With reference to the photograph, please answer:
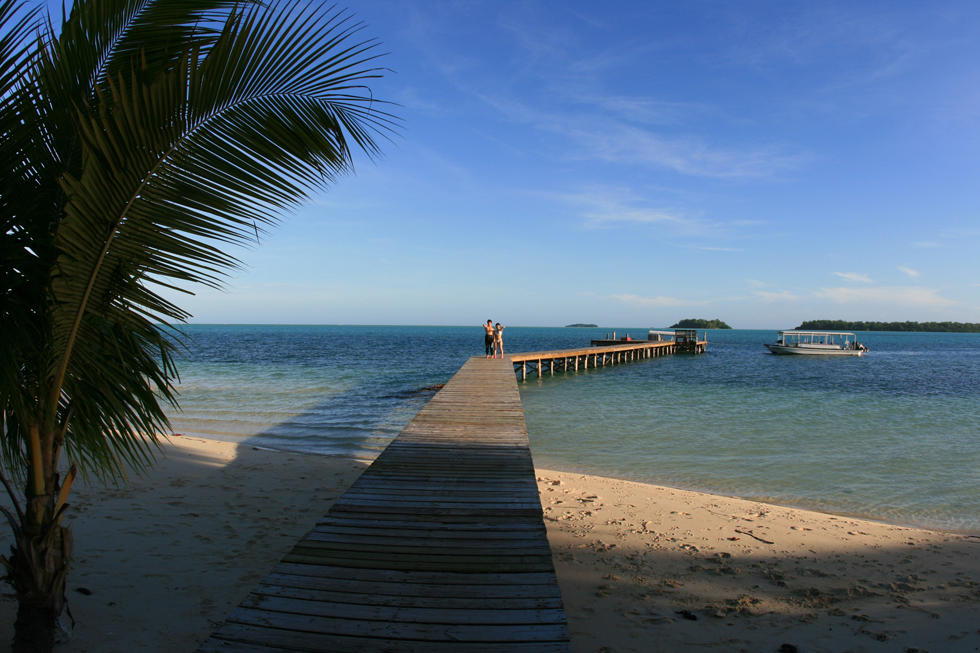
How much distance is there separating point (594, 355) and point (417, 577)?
3134 centimetres

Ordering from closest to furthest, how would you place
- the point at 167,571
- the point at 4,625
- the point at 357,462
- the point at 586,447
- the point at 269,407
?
the point at 4,625 → the point at 167,571 → the point at 357,462 → the point at 586,447 → the point at 269,407

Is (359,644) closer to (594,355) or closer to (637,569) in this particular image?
(637,569)

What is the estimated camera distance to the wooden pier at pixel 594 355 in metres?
24.5

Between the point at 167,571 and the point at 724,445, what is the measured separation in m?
9.82

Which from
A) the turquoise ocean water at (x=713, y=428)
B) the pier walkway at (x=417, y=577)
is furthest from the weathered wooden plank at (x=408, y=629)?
the turquoise ocean water at (x=713, y=428)

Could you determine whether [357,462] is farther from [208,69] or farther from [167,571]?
[208,69]

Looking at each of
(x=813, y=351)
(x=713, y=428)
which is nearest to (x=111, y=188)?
(x=713, y=428)

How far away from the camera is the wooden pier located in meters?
24.5

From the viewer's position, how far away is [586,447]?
10.6m

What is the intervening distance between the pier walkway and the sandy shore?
2.81ft

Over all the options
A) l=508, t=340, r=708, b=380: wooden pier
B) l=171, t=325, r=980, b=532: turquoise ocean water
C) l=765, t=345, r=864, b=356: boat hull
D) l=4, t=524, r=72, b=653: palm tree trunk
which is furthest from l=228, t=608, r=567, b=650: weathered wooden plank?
l=765, t=345, r=864, b=356: boat hull

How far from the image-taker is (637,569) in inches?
184

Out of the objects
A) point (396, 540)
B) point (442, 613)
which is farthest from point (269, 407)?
point (442, 613)

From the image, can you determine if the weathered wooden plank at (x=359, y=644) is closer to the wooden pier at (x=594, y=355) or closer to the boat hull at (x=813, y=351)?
the wooden pier at (x=594, y=355)
